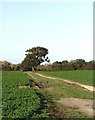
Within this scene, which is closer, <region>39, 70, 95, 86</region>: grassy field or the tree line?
<region>39, 70, 95, 86</region>: grassy field

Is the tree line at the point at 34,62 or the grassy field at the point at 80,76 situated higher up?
the tree line at the point at 34,62

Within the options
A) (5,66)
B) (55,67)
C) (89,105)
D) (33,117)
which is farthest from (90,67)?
(33,117)

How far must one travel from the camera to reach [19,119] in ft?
41.8

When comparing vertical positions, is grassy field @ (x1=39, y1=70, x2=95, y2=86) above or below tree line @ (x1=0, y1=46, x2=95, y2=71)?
below

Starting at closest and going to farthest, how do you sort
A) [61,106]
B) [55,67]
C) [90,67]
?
[61,106], [90,67], [55,67]

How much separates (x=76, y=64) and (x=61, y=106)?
265 ft

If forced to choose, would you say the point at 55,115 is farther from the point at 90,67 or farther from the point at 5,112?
the point at 90,67

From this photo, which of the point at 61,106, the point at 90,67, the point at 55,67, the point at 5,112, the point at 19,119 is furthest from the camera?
the point at 55,67

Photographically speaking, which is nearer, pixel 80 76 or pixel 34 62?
pixel 80 76

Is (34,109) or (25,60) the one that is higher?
(25,60)

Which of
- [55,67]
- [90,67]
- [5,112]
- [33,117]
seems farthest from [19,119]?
[55,67]

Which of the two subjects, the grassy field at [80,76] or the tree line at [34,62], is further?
→ the tree line at [34,62]

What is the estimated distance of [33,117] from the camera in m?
13.2

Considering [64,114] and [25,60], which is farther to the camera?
[25,60]
